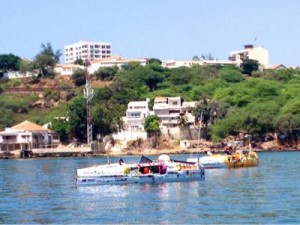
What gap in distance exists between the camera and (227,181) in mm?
56406

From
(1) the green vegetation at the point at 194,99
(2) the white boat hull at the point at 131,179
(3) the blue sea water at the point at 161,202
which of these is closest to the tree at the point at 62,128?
(1) the green vegetation at the point at 194,99

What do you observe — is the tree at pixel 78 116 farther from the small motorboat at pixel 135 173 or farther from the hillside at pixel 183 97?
the small motorboat at pixel 135 173

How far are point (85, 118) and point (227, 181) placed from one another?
2492 inches

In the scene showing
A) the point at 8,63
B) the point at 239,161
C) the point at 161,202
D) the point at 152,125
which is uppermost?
the point at 8,63

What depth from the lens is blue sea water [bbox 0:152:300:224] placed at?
117 feet

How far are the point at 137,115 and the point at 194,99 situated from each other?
1382cm

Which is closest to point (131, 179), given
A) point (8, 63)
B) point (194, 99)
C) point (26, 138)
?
point (26, 138)

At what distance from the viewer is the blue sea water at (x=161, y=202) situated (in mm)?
35531

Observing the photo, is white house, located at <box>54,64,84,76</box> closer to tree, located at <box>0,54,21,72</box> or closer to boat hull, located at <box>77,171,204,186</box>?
tree, located at <box>0,54,21,72</box>

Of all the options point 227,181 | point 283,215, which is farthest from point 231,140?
point 283,215

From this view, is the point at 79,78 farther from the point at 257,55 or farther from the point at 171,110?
the point at 257,55

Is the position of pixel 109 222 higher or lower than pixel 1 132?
lower

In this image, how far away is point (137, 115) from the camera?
122625mm

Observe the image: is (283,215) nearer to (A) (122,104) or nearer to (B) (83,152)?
(B) (83,152)
